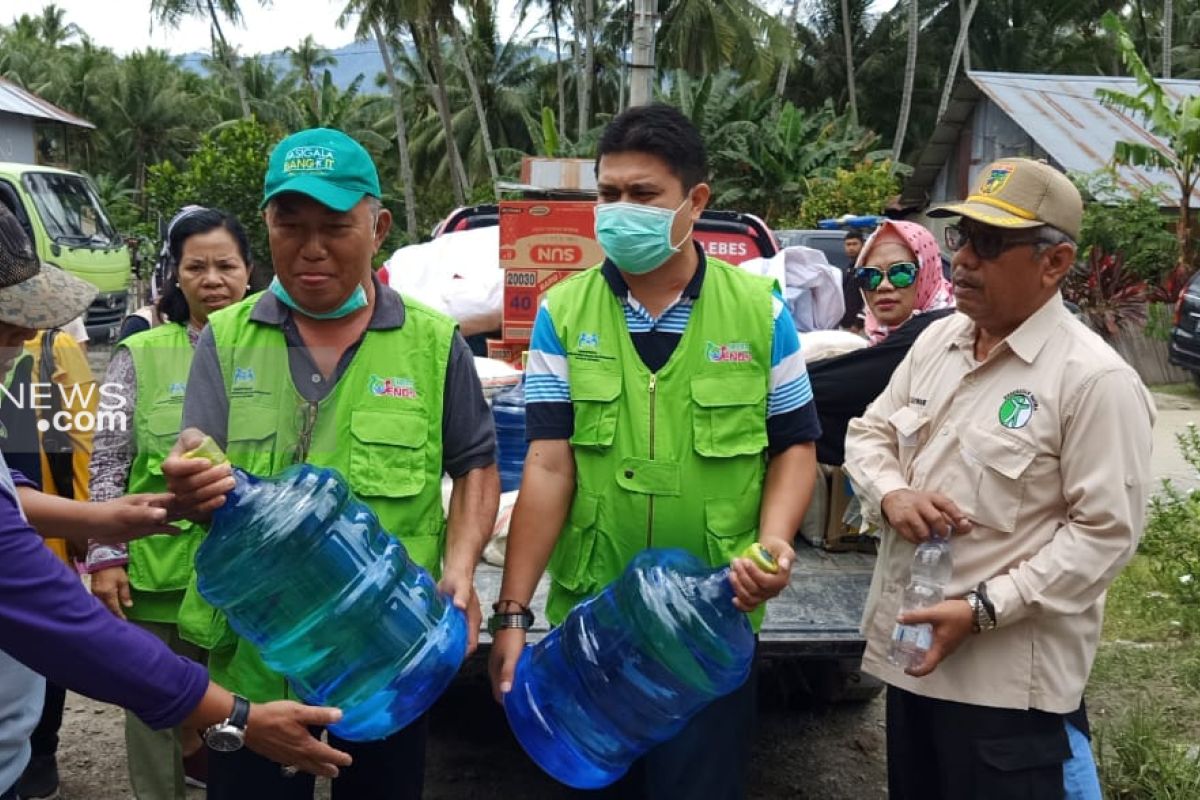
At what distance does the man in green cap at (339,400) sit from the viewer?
2.29 metres

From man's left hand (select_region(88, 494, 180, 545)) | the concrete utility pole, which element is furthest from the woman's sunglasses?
the concrete utility pole

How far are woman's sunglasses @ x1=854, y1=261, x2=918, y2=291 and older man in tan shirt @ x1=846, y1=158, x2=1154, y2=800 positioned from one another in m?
1.22

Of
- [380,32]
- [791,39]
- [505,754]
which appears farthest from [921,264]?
[791,39]

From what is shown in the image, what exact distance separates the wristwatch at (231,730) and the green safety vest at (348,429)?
396 millimetres

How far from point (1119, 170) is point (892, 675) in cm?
1704

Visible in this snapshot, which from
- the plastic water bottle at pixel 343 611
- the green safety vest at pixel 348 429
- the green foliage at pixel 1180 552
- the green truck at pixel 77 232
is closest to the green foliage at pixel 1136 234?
the green foliage at pixel 1180 552

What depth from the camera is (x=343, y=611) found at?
91.4 inches

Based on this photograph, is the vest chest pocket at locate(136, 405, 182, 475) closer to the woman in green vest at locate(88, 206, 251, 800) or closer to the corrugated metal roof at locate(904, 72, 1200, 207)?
the woman in green vest at locate(88, 206, 251, 800)

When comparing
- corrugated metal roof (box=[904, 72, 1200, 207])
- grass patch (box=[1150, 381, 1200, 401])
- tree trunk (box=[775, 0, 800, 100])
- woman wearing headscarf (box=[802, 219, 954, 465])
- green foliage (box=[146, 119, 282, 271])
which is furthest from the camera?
tree trunk (box=[775, 0, 800, 100])

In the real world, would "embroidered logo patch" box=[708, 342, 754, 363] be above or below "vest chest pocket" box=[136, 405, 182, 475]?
above

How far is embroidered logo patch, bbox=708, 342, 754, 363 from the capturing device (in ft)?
8.16

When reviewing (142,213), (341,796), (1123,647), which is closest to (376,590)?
(341,796)

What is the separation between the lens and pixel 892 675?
101 inches

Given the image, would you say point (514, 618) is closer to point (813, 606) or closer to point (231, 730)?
point (231, 730)
